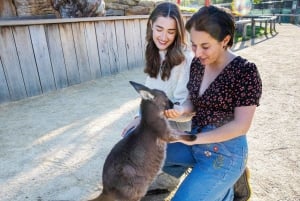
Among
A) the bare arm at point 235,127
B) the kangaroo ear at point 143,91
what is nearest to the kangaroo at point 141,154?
the kangaroo ear at point 143,91

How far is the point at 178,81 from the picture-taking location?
2492 mm

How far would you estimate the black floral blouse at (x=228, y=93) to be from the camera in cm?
180

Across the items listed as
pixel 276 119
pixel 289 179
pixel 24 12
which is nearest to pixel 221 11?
pixel 289 179

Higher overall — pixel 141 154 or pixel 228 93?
A: pixel 228 93

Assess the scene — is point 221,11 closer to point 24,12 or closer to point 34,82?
point 34,82

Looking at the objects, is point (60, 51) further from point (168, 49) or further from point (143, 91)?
point (143, 91)

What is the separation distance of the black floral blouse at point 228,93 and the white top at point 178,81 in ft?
1.12

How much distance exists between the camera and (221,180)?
188 centimetres

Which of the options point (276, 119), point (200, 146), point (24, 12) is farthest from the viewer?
point (24, 12)

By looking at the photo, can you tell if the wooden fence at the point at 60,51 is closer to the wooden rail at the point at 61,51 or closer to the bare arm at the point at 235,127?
the wooden rail at the point at 61,51

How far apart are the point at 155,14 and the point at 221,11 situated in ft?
2.42

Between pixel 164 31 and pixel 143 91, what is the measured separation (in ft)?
2.23

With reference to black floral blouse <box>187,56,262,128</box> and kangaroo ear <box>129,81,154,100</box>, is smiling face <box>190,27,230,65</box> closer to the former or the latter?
black floral blouse <box>187,56,262,128</box>

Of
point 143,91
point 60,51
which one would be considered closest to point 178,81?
point 143,91
